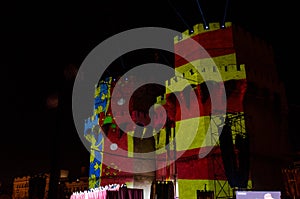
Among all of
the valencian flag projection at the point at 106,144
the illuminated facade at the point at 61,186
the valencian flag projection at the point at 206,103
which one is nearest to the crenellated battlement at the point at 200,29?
the valencian flag projection at the point at 206,103

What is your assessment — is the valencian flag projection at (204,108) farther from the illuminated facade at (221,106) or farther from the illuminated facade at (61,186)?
the illuminated facade at (61,186)

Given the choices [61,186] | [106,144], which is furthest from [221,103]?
[61,186]

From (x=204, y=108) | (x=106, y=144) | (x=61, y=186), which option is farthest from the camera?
(x=61, y=186)

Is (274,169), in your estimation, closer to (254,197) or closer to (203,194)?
(203,194)

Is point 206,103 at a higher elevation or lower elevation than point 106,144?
higher

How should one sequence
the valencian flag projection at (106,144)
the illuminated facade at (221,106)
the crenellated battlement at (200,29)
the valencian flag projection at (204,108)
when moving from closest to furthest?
the valencian flag projection at (204,108)
the illuminated facade at (221,106)
the crenellated battlement at (200,29)
the valencian flag projection at (106,144)

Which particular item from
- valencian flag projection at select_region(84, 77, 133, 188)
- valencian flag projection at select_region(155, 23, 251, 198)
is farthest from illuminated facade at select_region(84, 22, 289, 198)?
valencian flag projection at select_region(84, 77, 133, 188)

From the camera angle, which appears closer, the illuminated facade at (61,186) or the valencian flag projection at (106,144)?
the valencian flag projection at (106,144)

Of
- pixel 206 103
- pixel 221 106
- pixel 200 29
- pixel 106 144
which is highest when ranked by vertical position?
pixel 200 29

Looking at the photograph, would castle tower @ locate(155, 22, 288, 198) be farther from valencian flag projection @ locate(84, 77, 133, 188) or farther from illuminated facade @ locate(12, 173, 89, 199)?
illuminated facade @ locate(12, 173, 89, 199)

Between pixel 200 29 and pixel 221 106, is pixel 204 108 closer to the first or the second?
pixel 221 106

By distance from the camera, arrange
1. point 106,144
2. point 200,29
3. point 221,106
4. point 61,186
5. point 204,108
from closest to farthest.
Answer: point 221,106, point 204,108, point 200,29, point 106,144, point 61,186

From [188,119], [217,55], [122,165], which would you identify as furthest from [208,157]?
[122,165]

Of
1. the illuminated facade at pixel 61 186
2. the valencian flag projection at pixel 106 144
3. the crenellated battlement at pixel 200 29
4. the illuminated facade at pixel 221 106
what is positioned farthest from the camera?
the illuminated facade at pixel 61 186
